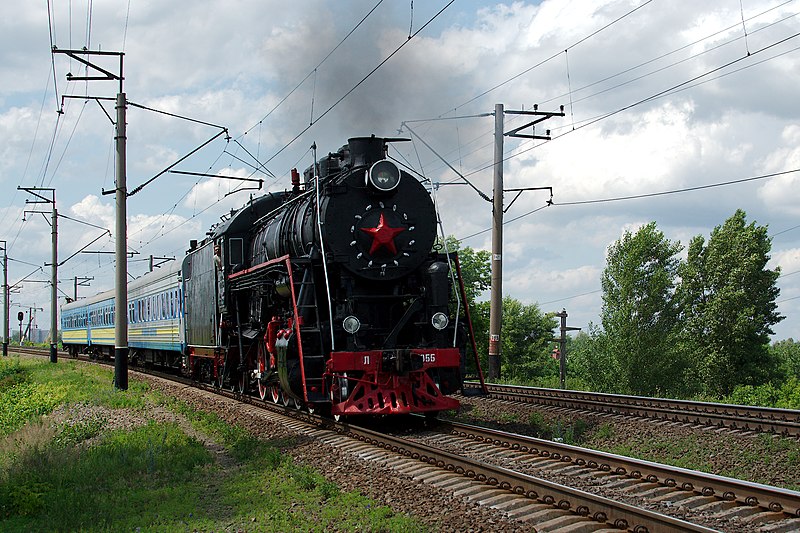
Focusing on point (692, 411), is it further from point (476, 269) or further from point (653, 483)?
point (476, 269)

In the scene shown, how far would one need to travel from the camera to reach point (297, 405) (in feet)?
42.4

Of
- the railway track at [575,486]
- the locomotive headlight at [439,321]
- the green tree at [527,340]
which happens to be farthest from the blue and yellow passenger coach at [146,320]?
the green tree at [527,340]

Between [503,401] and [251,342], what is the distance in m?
5.21

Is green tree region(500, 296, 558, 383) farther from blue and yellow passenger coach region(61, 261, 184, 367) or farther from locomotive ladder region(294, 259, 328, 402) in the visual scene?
locomotive ladder region(294, 259, 328, 402)

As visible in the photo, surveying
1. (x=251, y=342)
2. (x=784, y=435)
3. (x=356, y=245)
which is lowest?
(x=784, y=435)

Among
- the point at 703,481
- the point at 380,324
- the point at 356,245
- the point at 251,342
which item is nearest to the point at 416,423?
the point at 380,324

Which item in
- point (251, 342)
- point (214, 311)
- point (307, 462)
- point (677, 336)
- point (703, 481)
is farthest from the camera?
point (677, 336)

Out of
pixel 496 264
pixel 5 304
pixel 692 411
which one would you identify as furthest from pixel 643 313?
pixel 5 304

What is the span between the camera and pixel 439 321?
38.5 ft

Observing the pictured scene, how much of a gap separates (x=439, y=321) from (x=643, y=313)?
65.4 feet

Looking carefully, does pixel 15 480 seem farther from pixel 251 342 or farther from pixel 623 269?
pixel 623 269

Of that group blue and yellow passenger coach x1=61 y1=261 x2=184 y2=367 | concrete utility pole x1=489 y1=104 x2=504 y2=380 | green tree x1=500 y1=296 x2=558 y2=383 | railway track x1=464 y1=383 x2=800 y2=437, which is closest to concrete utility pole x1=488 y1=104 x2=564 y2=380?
concrete utility pole x1=489 y1=104 x2=504 y2=380

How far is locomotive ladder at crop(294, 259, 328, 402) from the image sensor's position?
36.6 ft

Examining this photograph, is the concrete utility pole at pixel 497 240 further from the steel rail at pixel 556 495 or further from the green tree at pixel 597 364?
the steel rail at pixel 556 495
